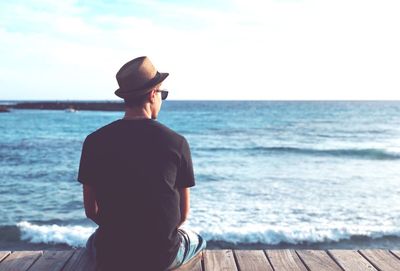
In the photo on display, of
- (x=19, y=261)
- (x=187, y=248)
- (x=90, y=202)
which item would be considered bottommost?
(x=19, y=261)

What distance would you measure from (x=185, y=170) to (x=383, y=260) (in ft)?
7.11

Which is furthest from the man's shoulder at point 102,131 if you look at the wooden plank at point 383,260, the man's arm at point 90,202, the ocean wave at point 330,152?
the ocean wave at point 330,152

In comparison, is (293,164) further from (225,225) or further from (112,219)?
(112,219)

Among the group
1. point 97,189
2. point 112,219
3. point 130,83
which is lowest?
point 112,219

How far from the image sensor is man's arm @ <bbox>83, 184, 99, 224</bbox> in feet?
9.77

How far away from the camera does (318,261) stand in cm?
394

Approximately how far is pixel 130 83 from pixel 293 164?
1649cm

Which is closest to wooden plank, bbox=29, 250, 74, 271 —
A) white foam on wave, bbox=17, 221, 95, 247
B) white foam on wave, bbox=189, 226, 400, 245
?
white foam on wave, bbox=17, 221, 95, 247

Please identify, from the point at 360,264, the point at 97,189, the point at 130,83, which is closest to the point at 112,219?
the point at 97,189

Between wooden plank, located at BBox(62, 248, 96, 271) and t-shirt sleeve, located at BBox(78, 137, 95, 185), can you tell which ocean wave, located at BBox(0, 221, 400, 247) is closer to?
wooden plank, located at BBox(62, 248, 96, 271)

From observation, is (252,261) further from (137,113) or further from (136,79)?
(136,79)

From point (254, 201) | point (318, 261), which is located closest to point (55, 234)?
point (254, 201)

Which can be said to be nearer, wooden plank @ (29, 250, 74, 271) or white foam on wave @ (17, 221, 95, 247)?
wooden plank @ (29, 250, 74, 271)

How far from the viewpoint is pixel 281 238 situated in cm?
833
